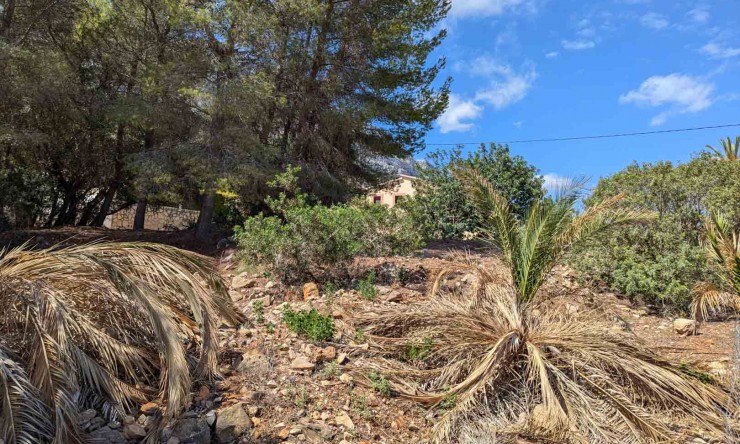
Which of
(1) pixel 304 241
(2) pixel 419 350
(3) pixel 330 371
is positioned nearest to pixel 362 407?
(3) pixel 330 371

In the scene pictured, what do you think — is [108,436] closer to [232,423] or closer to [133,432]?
[133,432]

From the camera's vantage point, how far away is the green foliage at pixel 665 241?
7.30 metres

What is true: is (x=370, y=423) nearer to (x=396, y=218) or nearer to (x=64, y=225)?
(x=396, y=218)

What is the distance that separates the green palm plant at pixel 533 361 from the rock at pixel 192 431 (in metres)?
1.73

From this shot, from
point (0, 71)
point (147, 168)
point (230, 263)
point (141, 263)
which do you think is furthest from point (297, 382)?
point (0, 71)

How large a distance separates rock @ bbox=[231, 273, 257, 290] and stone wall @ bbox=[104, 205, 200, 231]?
793cm

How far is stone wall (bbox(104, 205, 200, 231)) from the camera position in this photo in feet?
49.6

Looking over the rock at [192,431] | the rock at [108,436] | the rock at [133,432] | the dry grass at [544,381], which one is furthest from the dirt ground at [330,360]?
the rock at [108,436]

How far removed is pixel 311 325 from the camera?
5.37m

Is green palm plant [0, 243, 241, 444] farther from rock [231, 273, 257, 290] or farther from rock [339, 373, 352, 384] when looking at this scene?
rock [231, 273, 257, 290]

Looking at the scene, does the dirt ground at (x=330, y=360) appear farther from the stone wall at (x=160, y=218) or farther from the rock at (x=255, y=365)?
the stone wall at (x=160, y=218)

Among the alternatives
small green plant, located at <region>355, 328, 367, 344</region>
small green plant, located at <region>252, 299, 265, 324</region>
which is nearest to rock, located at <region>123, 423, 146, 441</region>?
small green plant, located at <region>252, 299, 265, 324</region>

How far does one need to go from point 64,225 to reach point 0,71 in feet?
19.2

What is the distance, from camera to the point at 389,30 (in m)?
11.4
